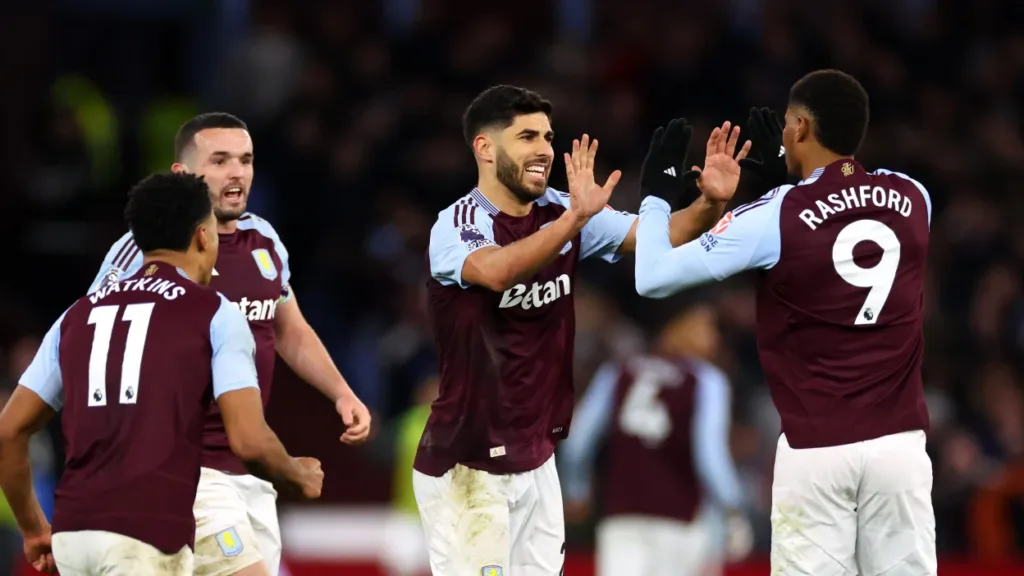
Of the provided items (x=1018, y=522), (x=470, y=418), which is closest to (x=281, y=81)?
(x=1018, y=522)

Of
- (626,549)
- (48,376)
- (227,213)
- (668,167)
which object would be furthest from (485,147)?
(626,549)

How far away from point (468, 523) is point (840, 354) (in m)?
1.66

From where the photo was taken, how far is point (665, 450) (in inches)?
423

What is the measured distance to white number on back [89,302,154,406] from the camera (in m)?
5.61

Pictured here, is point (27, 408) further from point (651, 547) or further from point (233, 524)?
point (651, 547)

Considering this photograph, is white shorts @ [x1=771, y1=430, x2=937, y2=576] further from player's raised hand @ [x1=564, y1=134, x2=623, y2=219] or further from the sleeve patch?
the sleeve patch

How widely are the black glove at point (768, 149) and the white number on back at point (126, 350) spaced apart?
256 centimetres

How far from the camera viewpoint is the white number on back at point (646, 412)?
10.7 m

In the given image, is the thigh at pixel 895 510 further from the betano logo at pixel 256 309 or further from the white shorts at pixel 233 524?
the betano logo at pixel 256 309

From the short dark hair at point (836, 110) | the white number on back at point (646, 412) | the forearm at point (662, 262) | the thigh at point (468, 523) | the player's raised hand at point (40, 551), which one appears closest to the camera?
the player's raised hand at point (40, 551)

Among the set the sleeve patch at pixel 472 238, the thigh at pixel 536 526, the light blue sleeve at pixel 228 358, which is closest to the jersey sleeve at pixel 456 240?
the sleeve patch at pixel 472 238

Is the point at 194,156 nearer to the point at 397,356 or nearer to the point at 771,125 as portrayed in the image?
the point at 771,125

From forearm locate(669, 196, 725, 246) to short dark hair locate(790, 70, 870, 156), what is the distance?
54cm

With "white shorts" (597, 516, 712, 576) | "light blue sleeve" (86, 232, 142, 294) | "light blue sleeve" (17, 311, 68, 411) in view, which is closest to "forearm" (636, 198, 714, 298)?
"light blue sleeve" (86, 232, 142, 294)
